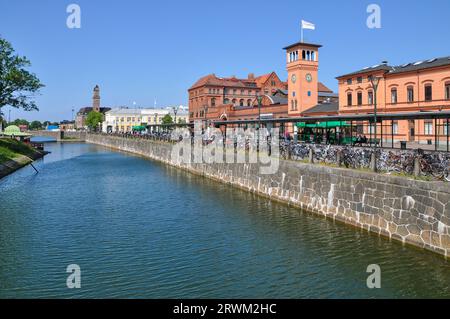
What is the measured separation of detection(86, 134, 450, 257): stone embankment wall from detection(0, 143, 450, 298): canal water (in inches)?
23.2

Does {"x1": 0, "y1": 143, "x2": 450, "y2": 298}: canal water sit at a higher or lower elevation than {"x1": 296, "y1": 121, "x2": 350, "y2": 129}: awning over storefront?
lower

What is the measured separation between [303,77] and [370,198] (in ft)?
196

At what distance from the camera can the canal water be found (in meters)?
13.3

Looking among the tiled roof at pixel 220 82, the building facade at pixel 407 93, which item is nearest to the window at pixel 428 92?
the building facade at pixel 407 93

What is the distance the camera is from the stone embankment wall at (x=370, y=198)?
50.6 feet

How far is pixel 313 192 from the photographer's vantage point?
23.5m

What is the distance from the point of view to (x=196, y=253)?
16.7 metres

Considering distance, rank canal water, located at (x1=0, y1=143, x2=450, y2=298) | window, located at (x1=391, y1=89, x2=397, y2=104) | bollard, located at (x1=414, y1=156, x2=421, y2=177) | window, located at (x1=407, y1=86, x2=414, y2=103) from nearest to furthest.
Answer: canal water, located at (x1=0, y1=143, x2=450, y2=298) → bollard, located at (x1=414, y1=156, x2=421, y2=177) → window, located at (x1=407, y1=86, x2=414, y2=103) → window, located at (x1=391, y1=89, x2=397, y2=104)

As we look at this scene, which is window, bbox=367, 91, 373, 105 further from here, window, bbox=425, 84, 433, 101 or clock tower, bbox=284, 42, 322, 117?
clock tower, bbox=284, 42, 322, 117

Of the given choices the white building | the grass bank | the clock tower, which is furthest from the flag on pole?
the white building

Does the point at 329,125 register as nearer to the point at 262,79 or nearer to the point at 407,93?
the point at 407,93

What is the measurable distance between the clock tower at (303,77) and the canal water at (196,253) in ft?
164

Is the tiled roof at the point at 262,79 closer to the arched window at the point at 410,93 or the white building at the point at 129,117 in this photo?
the white building at the point at 129,117

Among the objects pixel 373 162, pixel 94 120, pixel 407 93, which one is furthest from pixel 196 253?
pixel 94 120
